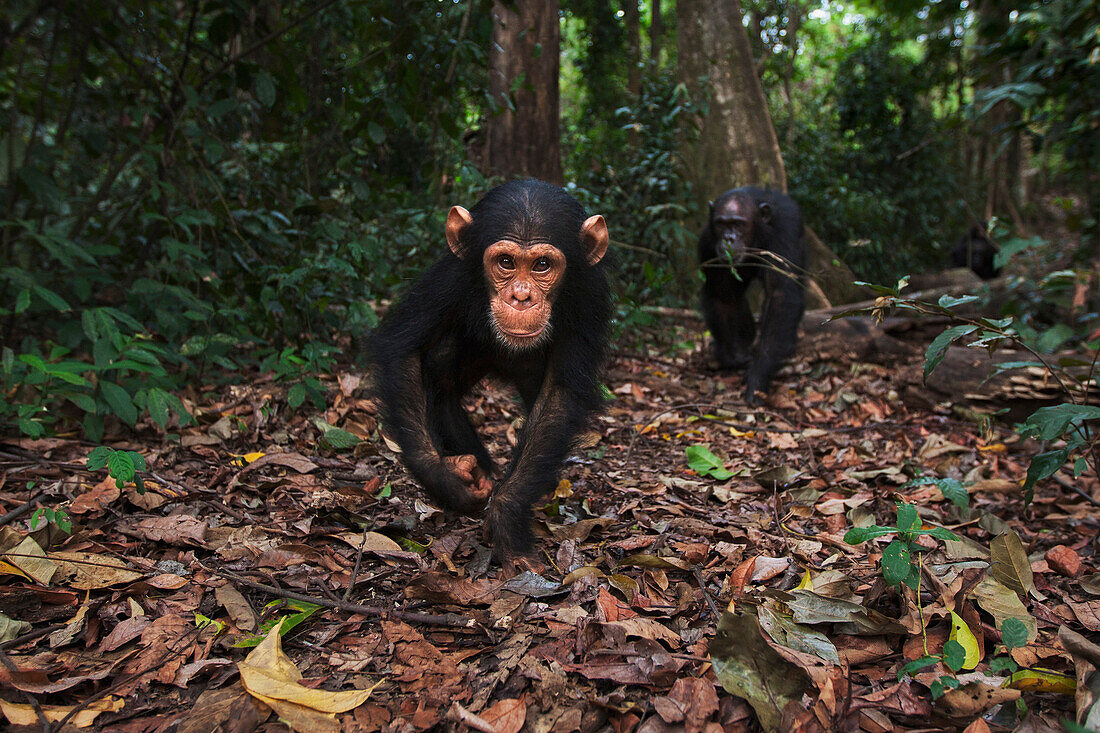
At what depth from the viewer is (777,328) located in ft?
22.1

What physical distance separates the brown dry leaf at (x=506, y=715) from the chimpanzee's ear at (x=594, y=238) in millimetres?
2166

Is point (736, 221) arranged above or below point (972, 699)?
above

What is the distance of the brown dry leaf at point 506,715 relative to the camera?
203cm

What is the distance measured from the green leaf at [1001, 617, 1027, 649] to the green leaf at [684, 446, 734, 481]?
1961 millimetres

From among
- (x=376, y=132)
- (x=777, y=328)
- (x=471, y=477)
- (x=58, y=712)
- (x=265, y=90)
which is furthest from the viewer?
(x=777, y=328)

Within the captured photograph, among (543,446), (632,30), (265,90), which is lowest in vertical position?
(543,446)

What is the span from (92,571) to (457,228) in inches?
81.4

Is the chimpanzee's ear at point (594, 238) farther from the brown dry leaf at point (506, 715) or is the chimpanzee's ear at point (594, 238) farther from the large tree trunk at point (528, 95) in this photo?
the large tree trunk at point (528, 95)

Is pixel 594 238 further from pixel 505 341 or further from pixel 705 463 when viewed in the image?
pixel 705 463

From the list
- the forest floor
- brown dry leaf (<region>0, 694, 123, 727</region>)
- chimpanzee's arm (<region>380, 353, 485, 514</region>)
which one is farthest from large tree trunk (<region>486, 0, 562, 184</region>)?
brown dry leaf (<region>0, 694, 123, 727</region>)

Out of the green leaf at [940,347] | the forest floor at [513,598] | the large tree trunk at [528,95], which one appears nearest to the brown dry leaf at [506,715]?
the forest floor at [513,598]

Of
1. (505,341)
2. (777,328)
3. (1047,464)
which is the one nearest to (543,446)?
(505,341)

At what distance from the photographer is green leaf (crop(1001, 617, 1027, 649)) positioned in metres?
2.24

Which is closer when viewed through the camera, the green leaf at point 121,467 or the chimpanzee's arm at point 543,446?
the green leaf at point 121,467
